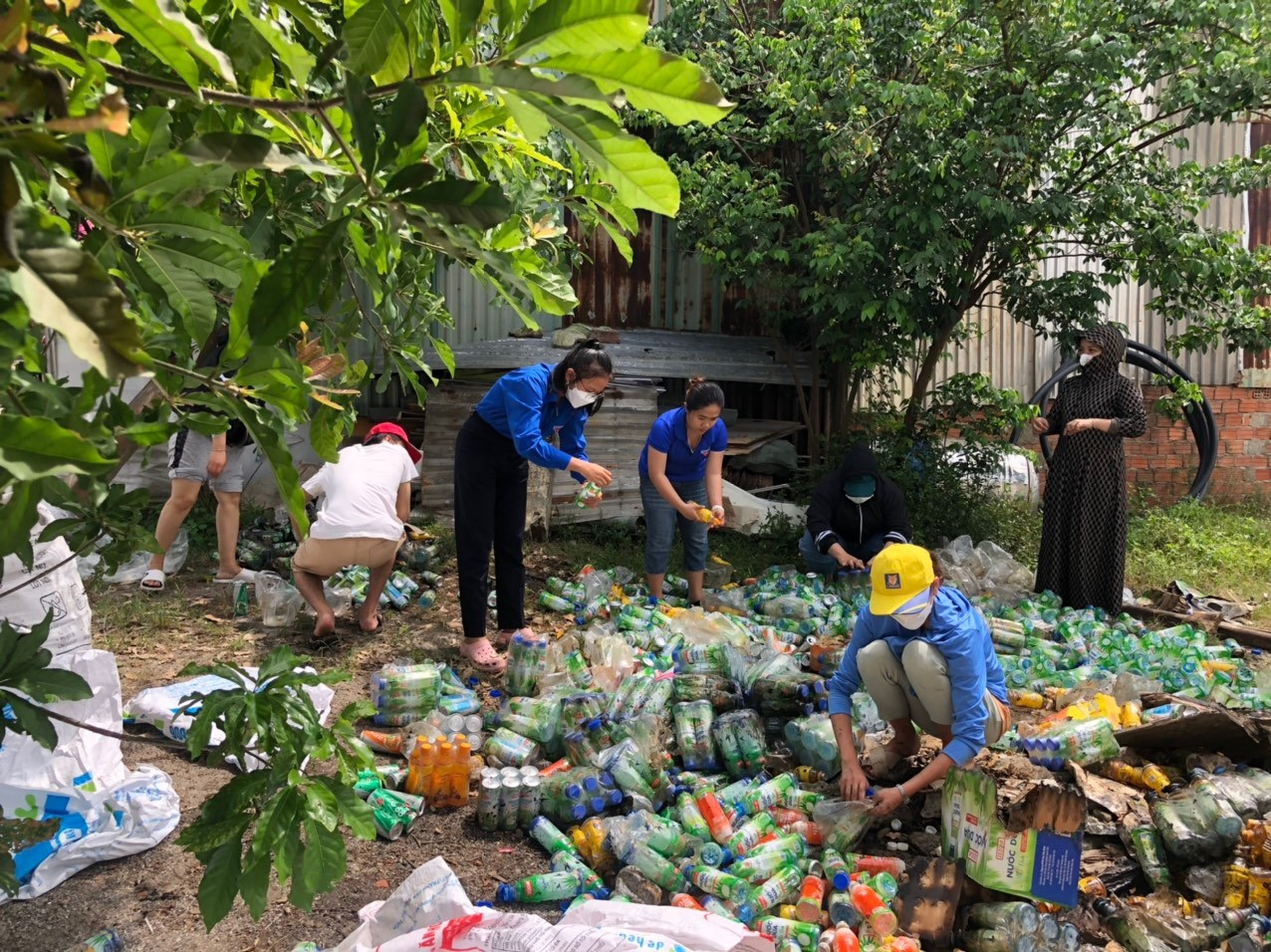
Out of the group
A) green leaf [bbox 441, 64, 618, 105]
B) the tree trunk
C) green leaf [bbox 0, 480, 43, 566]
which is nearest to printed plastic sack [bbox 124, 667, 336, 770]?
green leaf [bbox 0, 480, 43, 566]

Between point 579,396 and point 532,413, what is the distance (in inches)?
11.9

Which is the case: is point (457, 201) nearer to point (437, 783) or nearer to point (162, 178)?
point (162, 178)

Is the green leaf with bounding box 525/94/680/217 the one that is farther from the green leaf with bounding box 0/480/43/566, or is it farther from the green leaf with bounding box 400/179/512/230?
the green leaf with bounding box 0/480/43/566

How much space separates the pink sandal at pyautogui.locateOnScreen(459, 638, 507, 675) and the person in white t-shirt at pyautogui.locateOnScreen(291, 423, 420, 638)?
24.6 inches

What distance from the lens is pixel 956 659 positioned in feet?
11.1

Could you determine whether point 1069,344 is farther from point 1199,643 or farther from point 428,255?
point 428,255

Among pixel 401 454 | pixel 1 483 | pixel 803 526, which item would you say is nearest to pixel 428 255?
pixel 1 483

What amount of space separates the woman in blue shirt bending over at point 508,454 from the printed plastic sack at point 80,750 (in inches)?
73.7

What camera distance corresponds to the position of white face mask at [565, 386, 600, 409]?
4.87m

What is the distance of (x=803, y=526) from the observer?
24.7 ft

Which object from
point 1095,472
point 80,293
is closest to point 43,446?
point 80,293

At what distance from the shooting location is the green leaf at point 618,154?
1.03 metres

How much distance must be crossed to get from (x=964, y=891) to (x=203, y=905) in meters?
2.41

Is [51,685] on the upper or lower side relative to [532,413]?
lower
